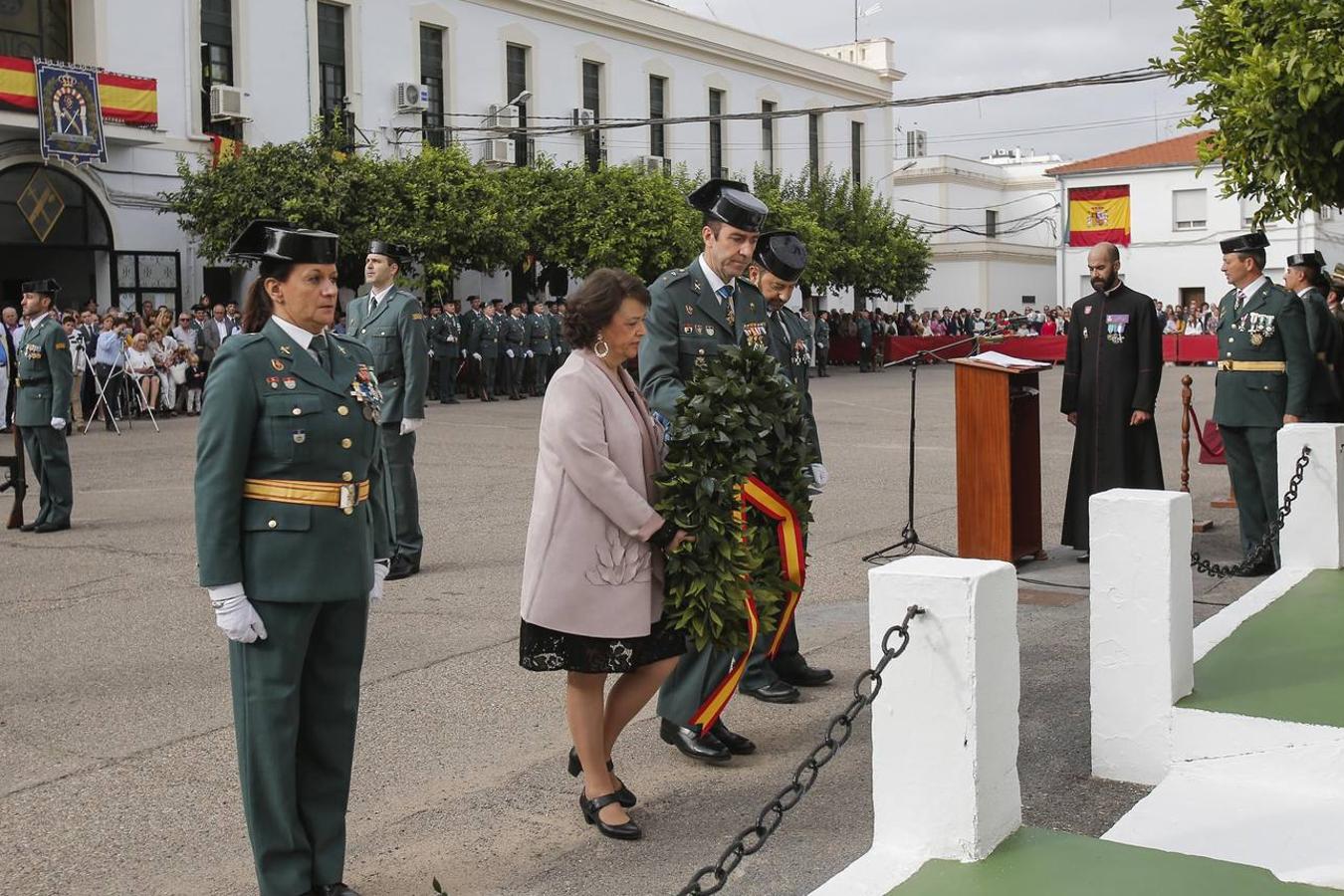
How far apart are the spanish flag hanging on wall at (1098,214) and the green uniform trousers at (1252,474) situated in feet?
189

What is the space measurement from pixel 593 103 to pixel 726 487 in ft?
131

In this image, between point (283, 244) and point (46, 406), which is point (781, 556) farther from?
point (46, 406)

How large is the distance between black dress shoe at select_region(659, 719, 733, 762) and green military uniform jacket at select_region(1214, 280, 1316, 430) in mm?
5111

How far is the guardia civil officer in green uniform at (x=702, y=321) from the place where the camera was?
5.68 metres

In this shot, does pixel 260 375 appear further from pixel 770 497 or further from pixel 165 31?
pixel 165 31

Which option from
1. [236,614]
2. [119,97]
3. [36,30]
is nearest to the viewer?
[236,614]

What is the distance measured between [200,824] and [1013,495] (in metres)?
6.16

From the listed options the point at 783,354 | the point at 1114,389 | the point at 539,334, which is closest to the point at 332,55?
the point at 539,334

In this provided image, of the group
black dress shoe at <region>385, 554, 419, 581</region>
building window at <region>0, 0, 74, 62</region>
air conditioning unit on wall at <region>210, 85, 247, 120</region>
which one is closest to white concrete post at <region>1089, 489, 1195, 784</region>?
black dress shoe at <region>385, 554, 419, 581</region>

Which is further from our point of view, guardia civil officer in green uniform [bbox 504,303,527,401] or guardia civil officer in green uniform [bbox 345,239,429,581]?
guardia civil officer in green uniform [bbox 504,303,527,401]

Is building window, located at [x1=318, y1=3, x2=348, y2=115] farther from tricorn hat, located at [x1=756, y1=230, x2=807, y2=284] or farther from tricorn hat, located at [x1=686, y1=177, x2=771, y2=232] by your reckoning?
tricorn hat, located at [x1=686, y1=177, x2=771, y2=232]

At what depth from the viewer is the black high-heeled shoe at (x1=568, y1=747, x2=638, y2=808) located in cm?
498

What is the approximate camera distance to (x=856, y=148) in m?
56.5

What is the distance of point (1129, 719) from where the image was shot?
5.37 m
